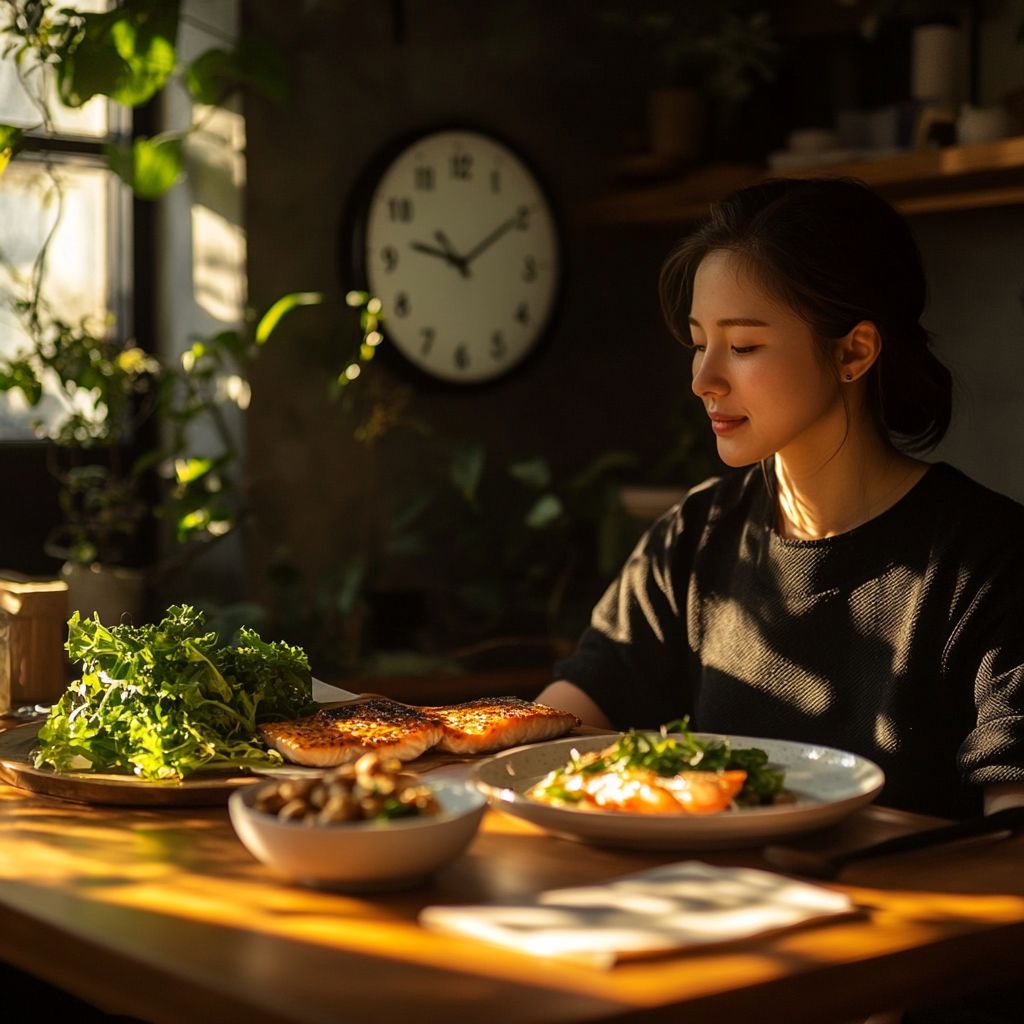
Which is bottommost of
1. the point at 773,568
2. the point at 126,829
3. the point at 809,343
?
the point at 126,829

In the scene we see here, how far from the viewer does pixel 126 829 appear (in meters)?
1.23

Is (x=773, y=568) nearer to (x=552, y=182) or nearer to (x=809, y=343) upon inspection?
(x=809, y=343)

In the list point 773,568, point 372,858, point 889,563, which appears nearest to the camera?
point 372,858

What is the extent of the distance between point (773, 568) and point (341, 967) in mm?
1080

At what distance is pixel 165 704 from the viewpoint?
1392 millimetres

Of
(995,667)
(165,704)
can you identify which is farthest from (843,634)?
(165,704)

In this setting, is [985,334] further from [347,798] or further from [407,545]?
[347,798]

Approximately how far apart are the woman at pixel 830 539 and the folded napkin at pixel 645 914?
62 centimetres

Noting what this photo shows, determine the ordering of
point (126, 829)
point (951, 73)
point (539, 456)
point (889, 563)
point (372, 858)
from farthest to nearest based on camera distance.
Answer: point (539, 456)
point (951, 73)
point (889, 563)
point (126, 829)
point (372, 858)

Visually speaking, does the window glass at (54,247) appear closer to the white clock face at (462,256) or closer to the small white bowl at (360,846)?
the white clock face at (462,256)

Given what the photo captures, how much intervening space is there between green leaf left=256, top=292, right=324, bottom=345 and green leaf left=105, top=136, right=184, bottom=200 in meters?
0.34

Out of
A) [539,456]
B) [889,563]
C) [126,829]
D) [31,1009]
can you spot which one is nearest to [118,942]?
Answer: [126,829]

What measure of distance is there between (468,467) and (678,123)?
105cm

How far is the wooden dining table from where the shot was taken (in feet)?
2.72
